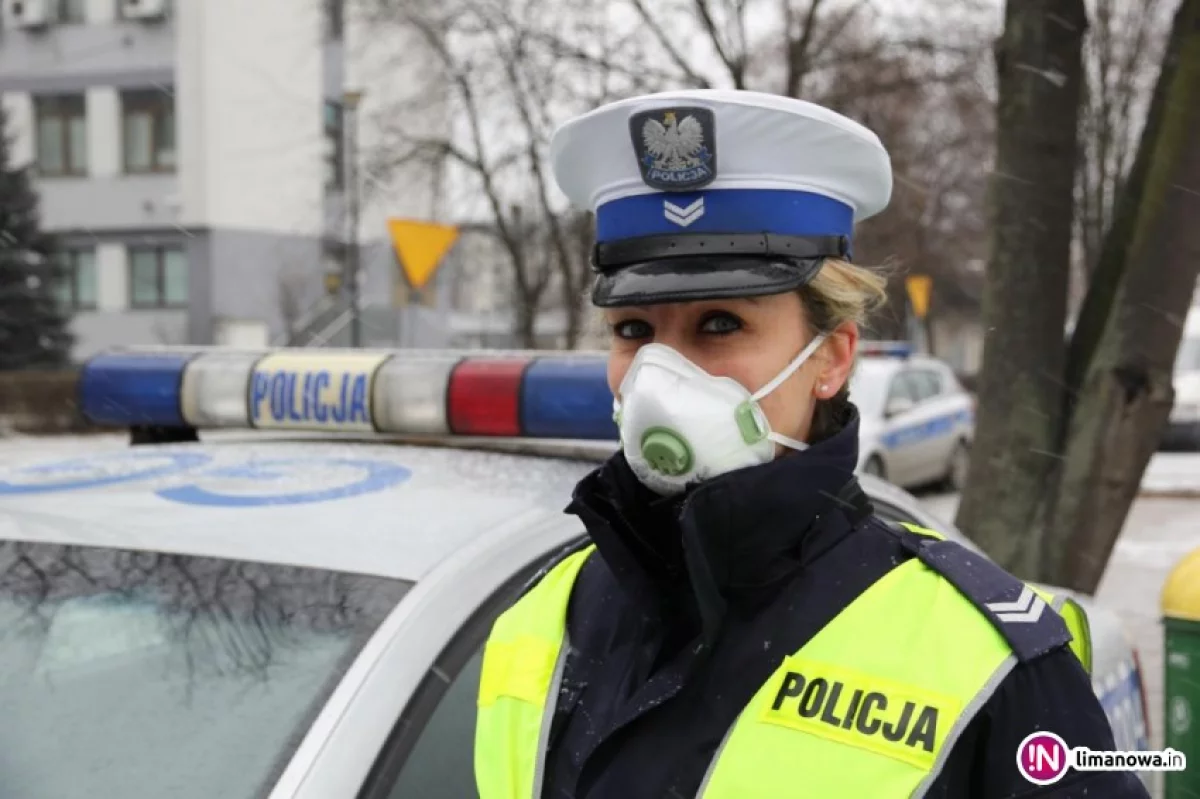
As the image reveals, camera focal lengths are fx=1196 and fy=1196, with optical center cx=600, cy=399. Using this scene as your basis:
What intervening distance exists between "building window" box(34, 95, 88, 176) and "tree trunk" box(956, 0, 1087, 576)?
91.8 ft

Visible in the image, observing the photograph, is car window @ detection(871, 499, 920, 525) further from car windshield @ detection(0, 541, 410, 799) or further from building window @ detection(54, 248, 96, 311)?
building window @ detection(54, 248, 96, 311)

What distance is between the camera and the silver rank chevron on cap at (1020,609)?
1283 millimetres

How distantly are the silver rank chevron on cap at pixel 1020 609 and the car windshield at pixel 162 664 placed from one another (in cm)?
90

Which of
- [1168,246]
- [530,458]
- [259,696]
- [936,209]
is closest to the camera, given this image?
[259,696]

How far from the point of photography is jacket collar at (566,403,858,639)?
1356mm

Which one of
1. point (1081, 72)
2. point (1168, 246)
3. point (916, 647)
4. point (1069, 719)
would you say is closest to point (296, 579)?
point (916, 647)

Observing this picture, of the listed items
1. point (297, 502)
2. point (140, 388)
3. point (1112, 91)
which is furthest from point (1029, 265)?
point (1112, 91)

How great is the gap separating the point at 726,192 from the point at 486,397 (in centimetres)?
138

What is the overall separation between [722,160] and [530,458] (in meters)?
1.30

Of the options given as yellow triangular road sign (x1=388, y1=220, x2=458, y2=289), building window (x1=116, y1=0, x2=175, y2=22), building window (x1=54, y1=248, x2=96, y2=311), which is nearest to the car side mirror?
yellow triangular road sign (x1=388, y1=220, x2=458, y2=289)

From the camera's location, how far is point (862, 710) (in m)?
1.25

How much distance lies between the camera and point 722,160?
146 centimetres

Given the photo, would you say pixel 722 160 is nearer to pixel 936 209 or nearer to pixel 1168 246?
pixel 1168 246

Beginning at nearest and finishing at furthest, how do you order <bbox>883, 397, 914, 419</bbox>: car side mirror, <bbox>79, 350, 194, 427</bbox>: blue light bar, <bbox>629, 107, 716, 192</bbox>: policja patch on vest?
<bbox>629, 107, 716, 192</bbox>: policja patch on vest
<bbox>79, 350, 194, 427</bbox>: blue light bar
<bbox>883, 397, 914, 419</bbox>: car side mirror
